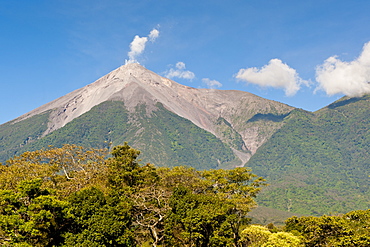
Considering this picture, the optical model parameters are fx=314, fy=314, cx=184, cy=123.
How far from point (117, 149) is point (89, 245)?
16.1 meters

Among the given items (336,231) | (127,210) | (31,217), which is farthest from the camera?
(336,231)

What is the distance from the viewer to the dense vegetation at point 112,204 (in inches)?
1068

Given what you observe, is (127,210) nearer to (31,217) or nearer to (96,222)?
(96,222)

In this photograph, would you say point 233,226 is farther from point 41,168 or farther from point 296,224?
point 41,168

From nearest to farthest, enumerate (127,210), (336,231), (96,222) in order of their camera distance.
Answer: (96,222) < (127,210) < (336,231)

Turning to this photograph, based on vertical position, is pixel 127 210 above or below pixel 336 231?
above

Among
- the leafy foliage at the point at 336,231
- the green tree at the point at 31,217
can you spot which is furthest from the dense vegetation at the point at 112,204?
the leafy foliage at the point at 336,231

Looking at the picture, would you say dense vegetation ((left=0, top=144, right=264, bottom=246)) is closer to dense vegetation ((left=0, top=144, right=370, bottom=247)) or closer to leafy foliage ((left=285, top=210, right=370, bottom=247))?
dense vegetation ((left=0, top=144, right=370, bottom=247))

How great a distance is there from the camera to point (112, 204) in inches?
1212

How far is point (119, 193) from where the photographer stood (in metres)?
35.4

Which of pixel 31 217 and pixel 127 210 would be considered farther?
pixel 127 210

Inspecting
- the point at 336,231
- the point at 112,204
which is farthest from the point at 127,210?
the point at 336,231

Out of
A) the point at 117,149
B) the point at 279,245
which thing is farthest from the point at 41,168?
the point at 279,245

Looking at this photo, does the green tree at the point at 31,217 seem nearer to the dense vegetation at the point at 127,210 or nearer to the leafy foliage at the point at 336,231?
the dense vegetation at the point at 127,210
